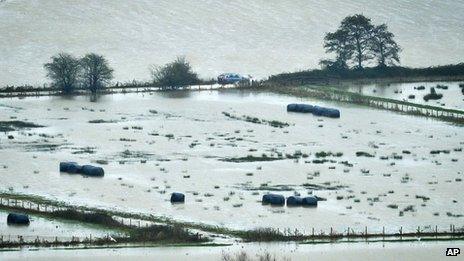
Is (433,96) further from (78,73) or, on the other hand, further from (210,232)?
(210,232)

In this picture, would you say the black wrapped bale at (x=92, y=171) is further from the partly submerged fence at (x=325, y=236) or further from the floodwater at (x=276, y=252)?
the floodwater at (x=276, y=252)

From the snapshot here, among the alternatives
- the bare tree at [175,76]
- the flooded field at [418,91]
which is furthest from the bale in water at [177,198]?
the bare tree at [175,76]

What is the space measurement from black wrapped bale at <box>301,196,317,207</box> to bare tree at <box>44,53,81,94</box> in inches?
1534

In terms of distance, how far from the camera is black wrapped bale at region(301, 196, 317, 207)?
72250 millimetres

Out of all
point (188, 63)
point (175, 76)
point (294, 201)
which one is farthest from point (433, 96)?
point (294, 201)

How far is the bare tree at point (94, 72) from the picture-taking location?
10975cm

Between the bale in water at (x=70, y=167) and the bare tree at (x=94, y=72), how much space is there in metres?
29.0

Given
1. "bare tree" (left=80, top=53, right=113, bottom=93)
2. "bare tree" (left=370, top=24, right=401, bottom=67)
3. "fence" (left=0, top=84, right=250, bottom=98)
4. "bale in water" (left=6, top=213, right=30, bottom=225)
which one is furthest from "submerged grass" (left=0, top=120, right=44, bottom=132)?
"bare tree" (left=370, top=24, right=401, bottom=67)

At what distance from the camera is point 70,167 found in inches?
3167

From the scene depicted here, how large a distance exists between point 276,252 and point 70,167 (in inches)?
764

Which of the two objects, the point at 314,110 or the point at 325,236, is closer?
the point at 325,236

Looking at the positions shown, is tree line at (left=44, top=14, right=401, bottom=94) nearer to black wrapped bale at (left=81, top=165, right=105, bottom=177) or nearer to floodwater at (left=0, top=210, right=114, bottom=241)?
black wrapped bale at (left=81, top=165, right=105, bottom=177)

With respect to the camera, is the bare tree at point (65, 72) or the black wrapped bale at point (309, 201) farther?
the bare tree at point (65, 72)

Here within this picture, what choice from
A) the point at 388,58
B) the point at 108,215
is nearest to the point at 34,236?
the point at 108,215
